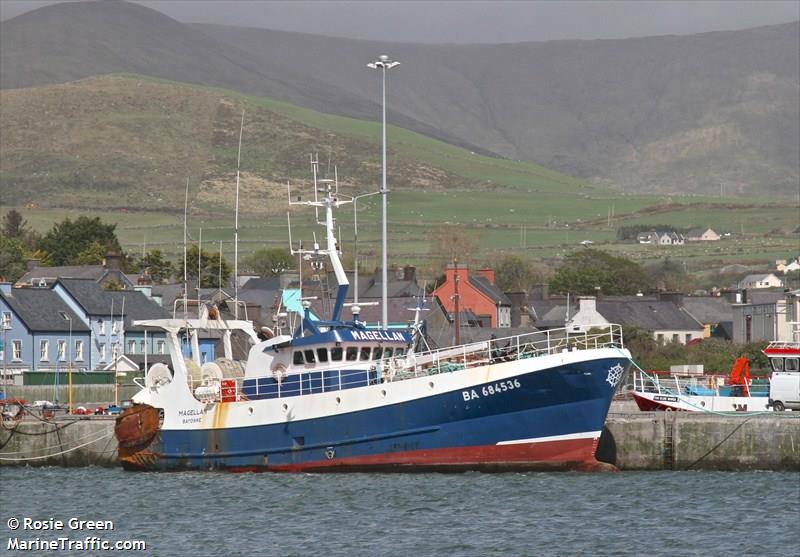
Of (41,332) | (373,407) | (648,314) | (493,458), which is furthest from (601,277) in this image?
(373,407)

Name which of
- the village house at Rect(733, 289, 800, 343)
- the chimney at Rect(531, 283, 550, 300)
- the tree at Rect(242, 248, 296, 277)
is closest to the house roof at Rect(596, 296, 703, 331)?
the village house at Rect(733, 289, 800, 343)

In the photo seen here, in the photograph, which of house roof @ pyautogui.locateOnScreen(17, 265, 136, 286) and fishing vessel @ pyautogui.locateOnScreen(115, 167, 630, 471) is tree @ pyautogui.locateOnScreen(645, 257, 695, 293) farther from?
fishing vessel @ pyautogui.locateOnScreen(115, 167, 630, 471)

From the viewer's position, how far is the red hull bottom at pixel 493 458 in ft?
142

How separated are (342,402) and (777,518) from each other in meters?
12.7

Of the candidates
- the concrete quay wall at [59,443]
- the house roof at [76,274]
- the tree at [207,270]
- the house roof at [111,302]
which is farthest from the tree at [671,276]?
the concrete quay wall at [59,443]

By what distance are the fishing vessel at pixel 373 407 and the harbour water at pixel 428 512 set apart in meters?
0.69

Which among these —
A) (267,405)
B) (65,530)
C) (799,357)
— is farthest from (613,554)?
(799,357)

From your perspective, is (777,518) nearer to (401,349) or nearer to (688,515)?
(688,515)

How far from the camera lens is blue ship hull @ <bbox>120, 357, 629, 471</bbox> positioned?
141 feet

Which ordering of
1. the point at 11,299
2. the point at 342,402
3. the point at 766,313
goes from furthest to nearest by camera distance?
the point at 766,313 < the point at 11,299 < the point at 342,402

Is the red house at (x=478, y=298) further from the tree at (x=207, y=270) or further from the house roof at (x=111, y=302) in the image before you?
the house roof at (x=111, y=302)

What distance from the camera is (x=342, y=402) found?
43.6m

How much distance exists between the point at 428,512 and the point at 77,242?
350 feet

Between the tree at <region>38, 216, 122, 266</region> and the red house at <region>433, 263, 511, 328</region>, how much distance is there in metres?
39.6
